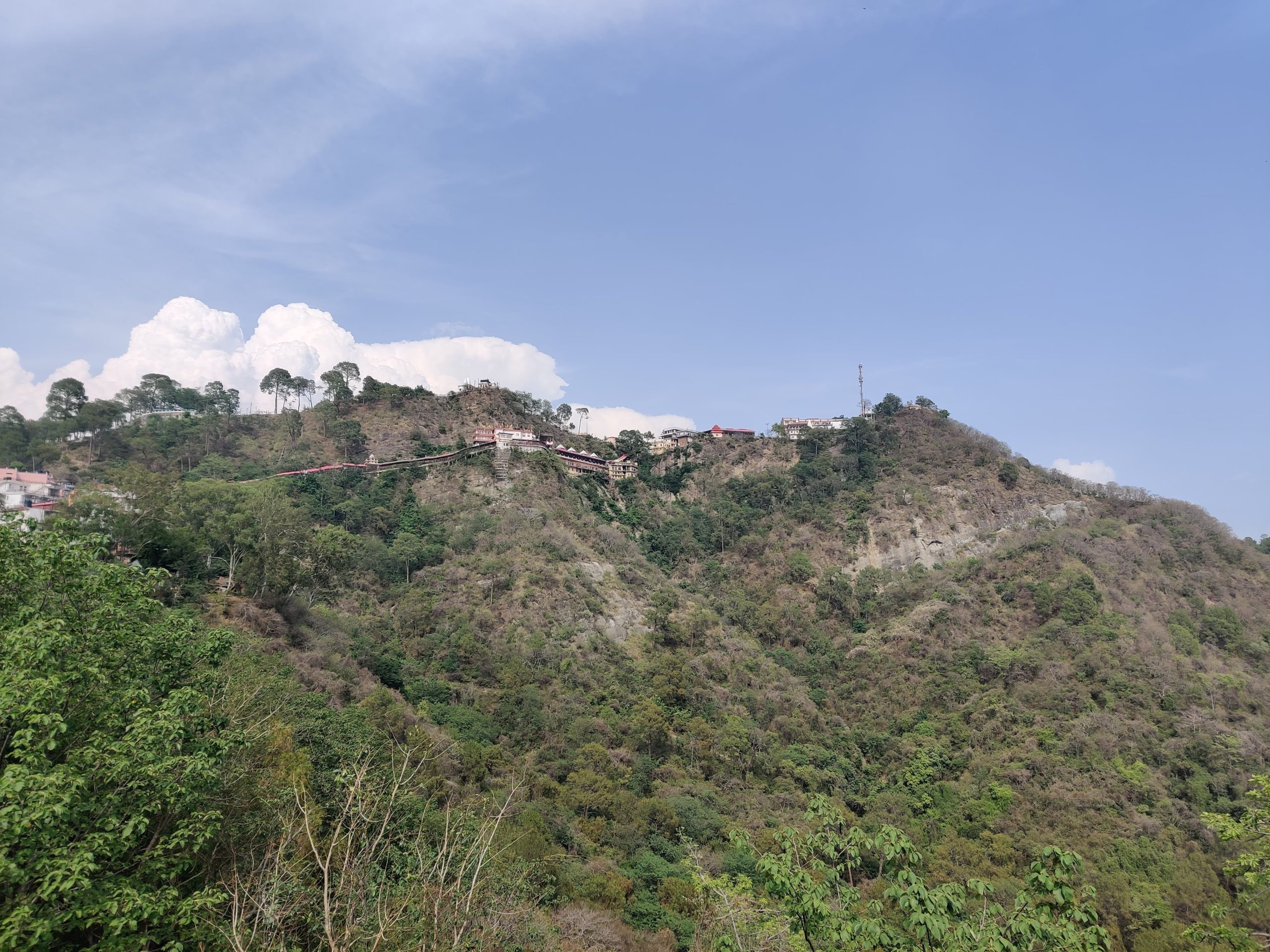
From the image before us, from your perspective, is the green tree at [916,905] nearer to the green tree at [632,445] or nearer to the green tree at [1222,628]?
the green tree at [1222,628]

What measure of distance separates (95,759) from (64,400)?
175ft

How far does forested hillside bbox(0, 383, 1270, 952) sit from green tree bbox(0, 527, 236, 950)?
50mm

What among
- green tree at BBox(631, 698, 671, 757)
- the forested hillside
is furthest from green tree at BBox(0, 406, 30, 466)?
green tree at BBox(631, 698, 671, 757)

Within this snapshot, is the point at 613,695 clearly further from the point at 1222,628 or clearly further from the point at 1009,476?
the point at 1009,476

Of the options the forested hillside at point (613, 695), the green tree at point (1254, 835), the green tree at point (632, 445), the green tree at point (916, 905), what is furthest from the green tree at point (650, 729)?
the green tree at point (632, 445)

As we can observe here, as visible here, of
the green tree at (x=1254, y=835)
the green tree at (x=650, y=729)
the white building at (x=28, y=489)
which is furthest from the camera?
the white building at (x=28, y=489)

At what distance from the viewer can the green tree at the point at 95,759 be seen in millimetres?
6086

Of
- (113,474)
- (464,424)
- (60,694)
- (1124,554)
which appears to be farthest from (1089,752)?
(464,424)

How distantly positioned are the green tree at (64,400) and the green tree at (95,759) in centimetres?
4912

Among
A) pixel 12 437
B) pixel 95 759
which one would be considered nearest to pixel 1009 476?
pixel 95 759

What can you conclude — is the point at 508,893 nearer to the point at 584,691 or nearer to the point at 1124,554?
the point at 584,691

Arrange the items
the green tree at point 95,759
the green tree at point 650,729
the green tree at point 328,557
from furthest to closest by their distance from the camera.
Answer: the green tree at point 650,729, the green tree at point 328,557, the green tree at point 95,759

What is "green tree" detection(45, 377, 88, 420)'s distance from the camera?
46.0m

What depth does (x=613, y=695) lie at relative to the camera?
33.0 meters
